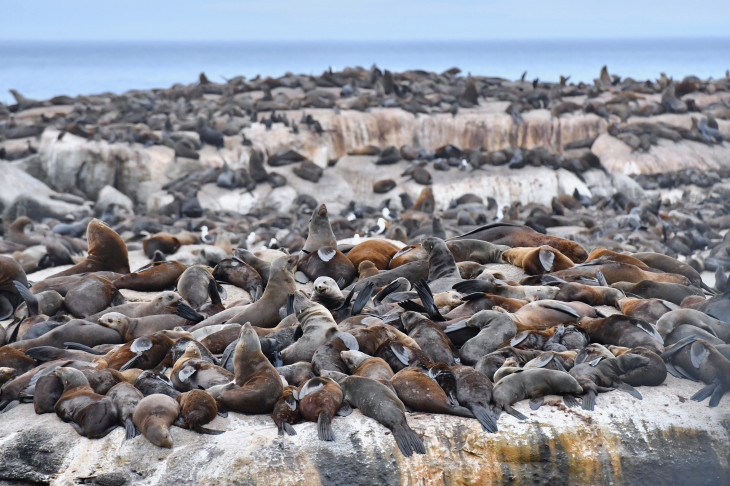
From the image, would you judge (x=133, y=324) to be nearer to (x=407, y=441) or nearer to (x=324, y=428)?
(x=324, y=428)

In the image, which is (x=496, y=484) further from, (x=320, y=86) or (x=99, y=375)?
(x=320, y=86)

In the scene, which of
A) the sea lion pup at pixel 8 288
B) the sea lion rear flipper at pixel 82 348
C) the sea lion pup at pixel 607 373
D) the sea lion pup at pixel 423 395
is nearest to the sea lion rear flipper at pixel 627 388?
the sea lion pup at pixel 607 373

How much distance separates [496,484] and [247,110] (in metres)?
24.8

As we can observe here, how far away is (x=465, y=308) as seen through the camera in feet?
21.6

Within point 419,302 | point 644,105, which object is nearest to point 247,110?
point 644,105

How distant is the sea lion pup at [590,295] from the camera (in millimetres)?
6926

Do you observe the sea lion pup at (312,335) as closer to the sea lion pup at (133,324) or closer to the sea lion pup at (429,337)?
the sea lion pup at (429,337)

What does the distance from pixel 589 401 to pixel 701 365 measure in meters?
0.94

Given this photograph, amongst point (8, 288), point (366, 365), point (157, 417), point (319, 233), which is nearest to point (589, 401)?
point (366, 365)

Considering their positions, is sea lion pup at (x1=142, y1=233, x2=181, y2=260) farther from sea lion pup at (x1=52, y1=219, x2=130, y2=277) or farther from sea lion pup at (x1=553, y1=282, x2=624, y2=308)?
sea lion pup at (x1=553, y1=282, x2=624, y2=308)

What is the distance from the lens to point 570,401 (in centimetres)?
507

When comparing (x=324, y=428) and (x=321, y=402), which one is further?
(x=321, y=402)

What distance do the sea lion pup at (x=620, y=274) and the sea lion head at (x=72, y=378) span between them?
441 centimetres

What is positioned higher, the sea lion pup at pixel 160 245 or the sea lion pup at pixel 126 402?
the sea lion pup at pixel 126 402
